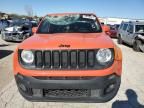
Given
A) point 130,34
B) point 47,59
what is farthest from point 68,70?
point 130,34

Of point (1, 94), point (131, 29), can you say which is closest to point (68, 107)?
point (1, 94)

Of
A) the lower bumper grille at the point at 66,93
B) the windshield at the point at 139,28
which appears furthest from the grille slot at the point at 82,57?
the windshield at the point at 139,28

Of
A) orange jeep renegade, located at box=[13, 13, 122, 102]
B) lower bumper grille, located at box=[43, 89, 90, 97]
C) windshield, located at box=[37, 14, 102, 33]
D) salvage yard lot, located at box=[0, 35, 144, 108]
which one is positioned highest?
windshield, located at box=[37, 14, 102, 33]

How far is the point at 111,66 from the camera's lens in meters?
4.33

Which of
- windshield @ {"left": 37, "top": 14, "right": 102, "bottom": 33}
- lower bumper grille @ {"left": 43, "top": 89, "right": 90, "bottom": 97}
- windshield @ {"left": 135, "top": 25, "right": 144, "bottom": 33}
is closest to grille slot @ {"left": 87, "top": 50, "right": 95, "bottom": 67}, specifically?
lower bumper grille @ {"left": 43, "top": 89, "right": 90, "bottom": 97}

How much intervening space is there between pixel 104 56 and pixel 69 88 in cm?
77

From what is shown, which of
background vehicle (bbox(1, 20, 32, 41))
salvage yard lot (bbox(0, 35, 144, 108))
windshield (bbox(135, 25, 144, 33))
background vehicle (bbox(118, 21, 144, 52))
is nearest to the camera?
salvage yard lot (bbox(0, 35, 144, 108))

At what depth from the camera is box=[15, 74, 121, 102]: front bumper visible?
13.8 feet

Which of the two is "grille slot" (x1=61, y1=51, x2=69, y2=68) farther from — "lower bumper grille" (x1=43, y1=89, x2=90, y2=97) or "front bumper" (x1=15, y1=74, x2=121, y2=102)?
"lower bumper grille" (x1=43, y1=89, x2=90, y2=97)

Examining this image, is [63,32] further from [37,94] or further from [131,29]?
[131,29]

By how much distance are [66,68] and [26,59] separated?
0.71m

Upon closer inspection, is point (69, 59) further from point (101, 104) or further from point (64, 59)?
point (101, 104)

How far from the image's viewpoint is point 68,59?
167 inches

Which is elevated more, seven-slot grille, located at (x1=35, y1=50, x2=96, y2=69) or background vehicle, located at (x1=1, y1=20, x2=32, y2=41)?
seven-slot grille, located at (x1=35, y1=50, x2=96, y2=69)
